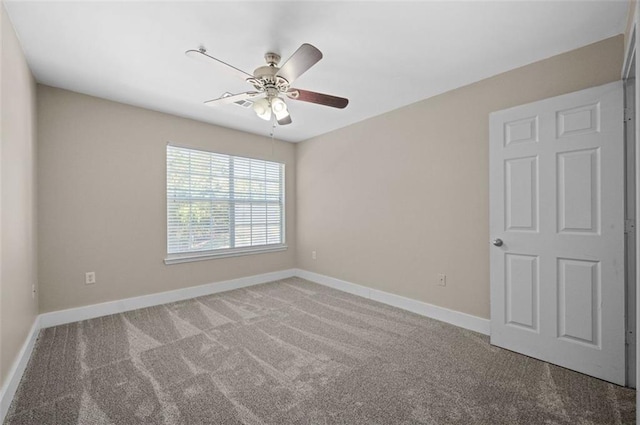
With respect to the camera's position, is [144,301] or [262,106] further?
[144,301]

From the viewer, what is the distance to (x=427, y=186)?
124 inches

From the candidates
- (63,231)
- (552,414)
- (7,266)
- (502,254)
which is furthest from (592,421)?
(63,231)

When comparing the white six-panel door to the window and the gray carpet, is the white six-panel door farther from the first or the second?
the window

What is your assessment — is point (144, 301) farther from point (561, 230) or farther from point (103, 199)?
point (561, 230)

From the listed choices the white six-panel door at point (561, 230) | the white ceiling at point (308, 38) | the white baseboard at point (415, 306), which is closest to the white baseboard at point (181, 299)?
the white baseboard at point (415, 306)

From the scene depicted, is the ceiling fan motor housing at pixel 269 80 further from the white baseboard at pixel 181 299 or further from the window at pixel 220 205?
the white baseboard at pixel 181 299

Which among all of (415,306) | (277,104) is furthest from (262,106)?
(415,306)

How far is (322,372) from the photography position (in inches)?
80.7

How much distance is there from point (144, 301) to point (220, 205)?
1.53m

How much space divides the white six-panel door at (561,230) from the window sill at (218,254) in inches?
126

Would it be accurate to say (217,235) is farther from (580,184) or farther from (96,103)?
(580,184)

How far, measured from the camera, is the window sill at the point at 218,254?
3.65 m

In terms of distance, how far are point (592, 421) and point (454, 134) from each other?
2.39 m

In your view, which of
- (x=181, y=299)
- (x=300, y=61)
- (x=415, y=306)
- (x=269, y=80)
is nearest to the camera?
(x=300, y=61)
